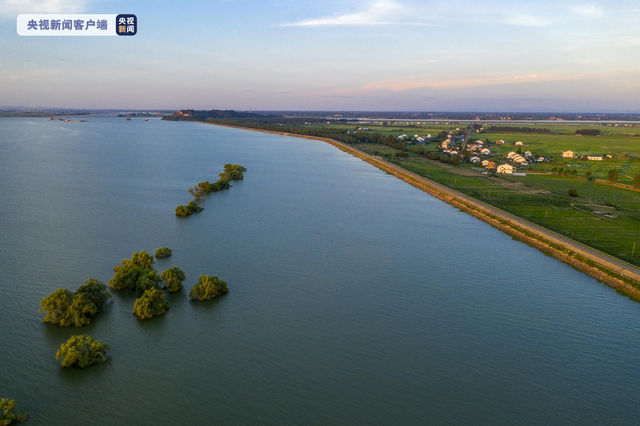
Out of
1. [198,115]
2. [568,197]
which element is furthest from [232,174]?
[198,115]

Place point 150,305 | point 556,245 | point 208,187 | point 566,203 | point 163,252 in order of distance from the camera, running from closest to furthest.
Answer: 1. point 150,305
2. point 163,252
3. point 556,245
4. point 566,203
5. point 208,187

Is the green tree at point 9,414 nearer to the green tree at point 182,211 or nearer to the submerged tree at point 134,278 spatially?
the submerged tree at point 134,278

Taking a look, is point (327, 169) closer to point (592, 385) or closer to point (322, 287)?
point (322, 287)

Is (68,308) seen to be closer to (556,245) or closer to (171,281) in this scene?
(171,281)

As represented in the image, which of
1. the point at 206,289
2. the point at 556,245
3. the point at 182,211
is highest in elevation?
the point at 182,211

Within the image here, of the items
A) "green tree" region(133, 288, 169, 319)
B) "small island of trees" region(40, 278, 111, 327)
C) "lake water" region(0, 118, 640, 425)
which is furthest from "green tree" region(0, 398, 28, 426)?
"green tree" region(133, 288, 169, 319)
